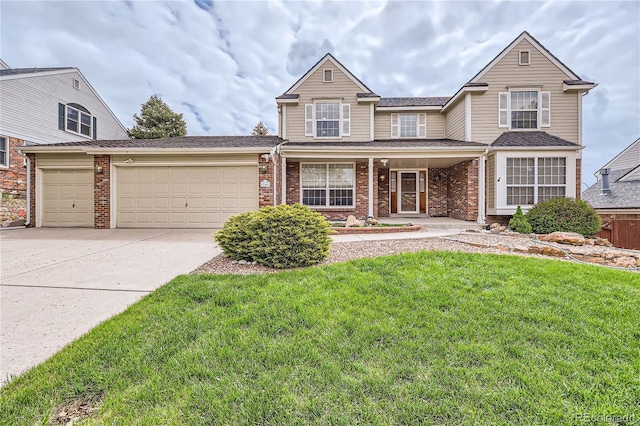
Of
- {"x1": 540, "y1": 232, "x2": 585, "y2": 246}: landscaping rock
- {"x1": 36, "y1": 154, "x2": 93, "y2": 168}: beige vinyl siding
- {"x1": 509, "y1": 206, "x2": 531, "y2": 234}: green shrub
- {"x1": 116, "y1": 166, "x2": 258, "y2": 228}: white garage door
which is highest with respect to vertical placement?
{"x1": 36, "y1": 154, "x2": 93, "y2": 168}: beige vinyl siding

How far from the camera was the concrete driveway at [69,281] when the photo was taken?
8.29 feet

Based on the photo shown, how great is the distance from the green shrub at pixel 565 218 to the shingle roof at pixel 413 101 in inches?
286

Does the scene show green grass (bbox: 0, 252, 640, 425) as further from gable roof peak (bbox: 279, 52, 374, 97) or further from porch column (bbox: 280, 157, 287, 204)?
gable roof peak (bbox: 279, 52, 374, 97)

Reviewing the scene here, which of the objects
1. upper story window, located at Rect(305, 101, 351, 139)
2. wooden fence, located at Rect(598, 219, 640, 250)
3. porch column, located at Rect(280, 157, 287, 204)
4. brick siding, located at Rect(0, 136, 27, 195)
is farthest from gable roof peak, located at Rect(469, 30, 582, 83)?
brick siding, located at Rect(0, 136, 27, 195)

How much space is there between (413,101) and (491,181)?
5.98 m

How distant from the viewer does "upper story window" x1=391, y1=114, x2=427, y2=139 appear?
13797mm

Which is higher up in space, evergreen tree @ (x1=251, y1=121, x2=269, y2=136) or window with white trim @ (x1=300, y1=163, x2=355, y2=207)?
evergreen tree @ (x1=251, y1=121, x2=269, y2=136)

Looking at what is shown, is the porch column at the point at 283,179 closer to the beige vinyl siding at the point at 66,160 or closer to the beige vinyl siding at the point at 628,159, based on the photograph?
the beige vinyl siding at the point at 66,160

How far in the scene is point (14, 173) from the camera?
11711 mm

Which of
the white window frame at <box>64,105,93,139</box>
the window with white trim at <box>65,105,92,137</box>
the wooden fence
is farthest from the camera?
the window with white trim at <box>65,105,92,137</box>

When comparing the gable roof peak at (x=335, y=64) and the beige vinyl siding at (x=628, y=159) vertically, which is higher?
the gable roof peak at (x=335, y=64)

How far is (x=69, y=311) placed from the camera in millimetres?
3072

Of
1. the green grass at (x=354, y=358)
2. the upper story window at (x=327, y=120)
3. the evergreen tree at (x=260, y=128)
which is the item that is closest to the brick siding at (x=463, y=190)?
the upper story window at (x=327, y=120)

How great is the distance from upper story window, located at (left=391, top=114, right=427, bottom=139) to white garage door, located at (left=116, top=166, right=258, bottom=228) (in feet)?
25.5
